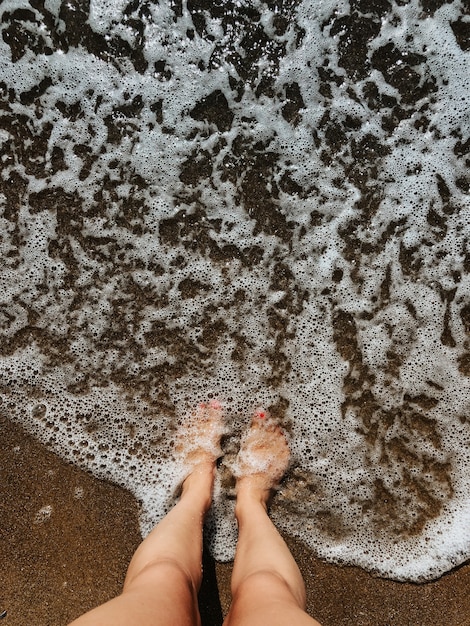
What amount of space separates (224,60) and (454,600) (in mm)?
2692

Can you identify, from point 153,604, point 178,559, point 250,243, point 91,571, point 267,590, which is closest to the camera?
point 153,604

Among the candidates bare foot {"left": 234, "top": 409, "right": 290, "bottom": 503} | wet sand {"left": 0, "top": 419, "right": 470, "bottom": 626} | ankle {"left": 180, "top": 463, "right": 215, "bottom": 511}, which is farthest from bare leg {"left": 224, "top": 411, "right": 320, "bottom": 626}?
wet sand {"left": 0, "top": 419, "right": 470, "bottom": 626}

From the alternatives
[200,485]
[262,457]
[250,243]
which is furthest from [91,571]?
[250,243]

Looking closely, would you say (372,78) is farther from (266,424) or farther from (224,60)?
(266,424)

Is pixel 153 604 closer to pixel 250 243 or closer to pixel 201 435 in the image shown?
pixel 201 435

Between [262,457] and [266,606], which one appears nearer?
[266,606]

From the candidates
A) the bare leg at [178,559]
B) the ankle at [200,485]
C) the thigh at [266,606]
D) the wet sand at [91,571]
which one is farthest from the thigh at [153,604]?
the wet sand at [91,571]

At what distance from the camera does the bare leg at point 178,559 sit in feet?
4.28

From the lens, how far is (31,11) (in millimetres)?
2332

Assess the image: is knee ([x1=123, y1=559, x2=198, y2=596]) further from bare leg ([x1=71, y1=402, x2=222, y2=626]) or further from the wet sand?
the wet sand

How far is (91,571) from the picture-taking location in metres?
2.03

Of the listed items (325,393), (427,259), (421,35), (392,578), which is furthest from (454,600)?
(421,35)

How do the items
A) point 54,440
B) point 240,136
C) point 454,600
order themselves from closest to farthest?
point 454,600
point 54,440
point 240,136

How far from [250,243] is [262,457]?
→ 1.01 meters
